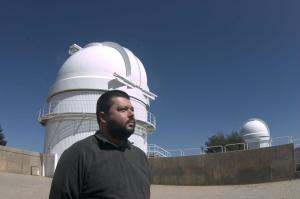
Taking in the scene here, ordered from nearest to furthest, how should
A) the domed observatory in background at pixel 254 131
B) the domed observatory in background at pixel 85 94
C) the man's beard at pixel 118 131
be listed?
1. the man's beard at pixel 118 131
2. the domed observatory in background at pixel 85 94
3. the domed observatory in background at pixel 254 131

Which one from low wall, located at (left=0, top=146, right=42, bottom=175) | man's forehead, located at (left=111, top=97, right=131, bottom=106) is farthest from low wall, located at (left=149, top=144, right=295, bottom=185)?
man's forehead, located at (left=111, top=97, right=131, bottom=106)

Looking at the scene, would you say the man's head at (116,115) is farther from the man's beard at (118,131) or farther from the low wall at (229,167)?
the low wall at (229,167)

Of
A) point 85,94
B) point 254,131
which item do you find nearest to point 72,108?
point 85,94

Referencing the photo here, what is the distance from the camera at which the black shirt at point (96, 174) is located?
2.14 meters

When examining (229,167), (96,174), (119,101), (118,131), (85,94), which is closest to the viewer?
(96,174)

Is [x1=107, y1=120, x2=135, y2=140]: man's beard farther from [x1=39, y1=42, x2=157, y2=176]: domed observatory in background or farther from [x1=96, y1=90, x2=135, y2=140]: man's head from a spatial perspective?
[x1=39, y1=42, x2=157, y2=176]: domed observatory in background

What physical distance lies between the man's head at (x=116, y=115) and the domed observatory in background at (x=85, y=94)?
77.9ft

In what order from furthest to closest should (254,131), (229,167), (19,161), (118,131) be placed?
1. (254,131)
2. (19,161)
3. (229,167)
4. (118,131)

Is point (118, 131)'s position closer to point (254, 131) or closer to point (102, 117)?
point (102, 117)

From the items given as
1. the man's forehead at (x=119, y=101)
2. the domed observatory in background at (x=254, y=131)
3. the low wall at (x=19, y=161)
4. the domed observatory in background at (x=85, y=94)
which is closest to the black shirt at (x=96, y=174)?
the man's forehead at (x=119, y=101)

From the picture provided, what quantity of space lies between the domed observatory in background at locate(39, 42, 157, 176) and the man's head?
23.7 metres

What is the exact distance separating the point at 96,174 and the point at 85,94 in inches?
969

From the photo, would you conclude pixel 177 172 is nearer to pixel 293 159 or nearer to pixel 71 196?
pixel 293 159

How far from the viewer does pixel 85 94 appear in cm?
2644
